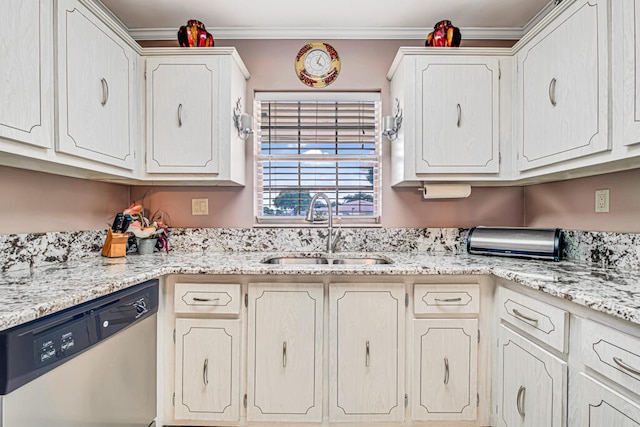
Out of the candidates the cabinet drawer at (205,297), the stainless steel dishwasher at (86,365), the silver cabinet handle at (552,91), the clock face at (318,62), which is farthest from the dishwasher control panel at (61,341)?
the silver cabinet handle at (552,91)

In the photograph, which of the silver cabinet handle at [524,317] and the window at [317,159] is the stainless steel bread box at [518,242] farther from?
the window at [317,159]

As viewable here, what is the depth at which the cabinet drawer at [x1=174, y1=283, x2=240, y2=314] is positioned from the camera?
1.61m

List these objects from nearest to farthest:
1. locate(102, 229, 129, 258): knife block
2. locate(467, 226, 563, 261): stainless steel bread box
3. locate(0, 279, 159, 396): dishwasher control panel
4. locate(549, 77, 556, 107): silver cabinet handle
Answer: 1. locate(0, 279, 159, 396): dishwasher control panel
2. locate(549, 77, 556, 107): silver cabinet handle
3. locate(467, 226, 563, 261): stainless steel bread box
4. locate(102, 229, 129, 258): knife block

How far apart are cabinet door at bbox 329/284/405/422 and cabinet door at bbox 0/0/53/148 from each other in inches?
52.3

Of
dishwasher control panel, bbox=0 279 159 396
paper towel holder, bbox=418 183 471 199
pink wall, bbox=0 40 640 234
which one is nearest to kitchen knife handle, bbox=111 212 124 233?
pink wall, bbox=0 40 640 234

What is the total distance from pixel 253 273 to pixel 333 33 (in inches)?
64.8

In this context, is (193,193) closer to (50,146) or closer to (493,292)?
(50,146)

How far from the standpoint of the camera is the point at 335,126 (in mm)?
2344

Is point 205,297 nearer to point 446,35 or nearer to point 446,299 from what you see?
point 446,299

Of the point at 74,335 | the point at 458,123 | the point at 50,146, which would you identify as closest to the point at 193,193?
the point at 50,146

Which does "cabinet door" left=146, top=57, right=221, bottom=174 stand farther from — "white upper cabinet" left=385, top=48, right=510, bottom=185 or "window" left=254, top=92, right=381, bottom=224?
"white upper cabinet" left=385, top=48, right=510, bottom=185

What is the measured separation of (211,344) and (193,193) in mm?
1050

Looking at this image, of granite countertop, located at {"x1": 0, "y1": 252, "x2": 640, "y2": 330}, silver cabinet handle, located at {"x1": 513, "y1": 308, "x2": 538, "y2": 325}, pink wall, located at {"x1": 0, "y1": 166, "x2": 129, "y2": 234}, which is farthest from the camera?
pink wall, located at {"x1": 0, "y1": 166, "x2": 129, "y2": 234}

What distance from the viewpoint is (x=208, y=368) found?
1.62 meters
